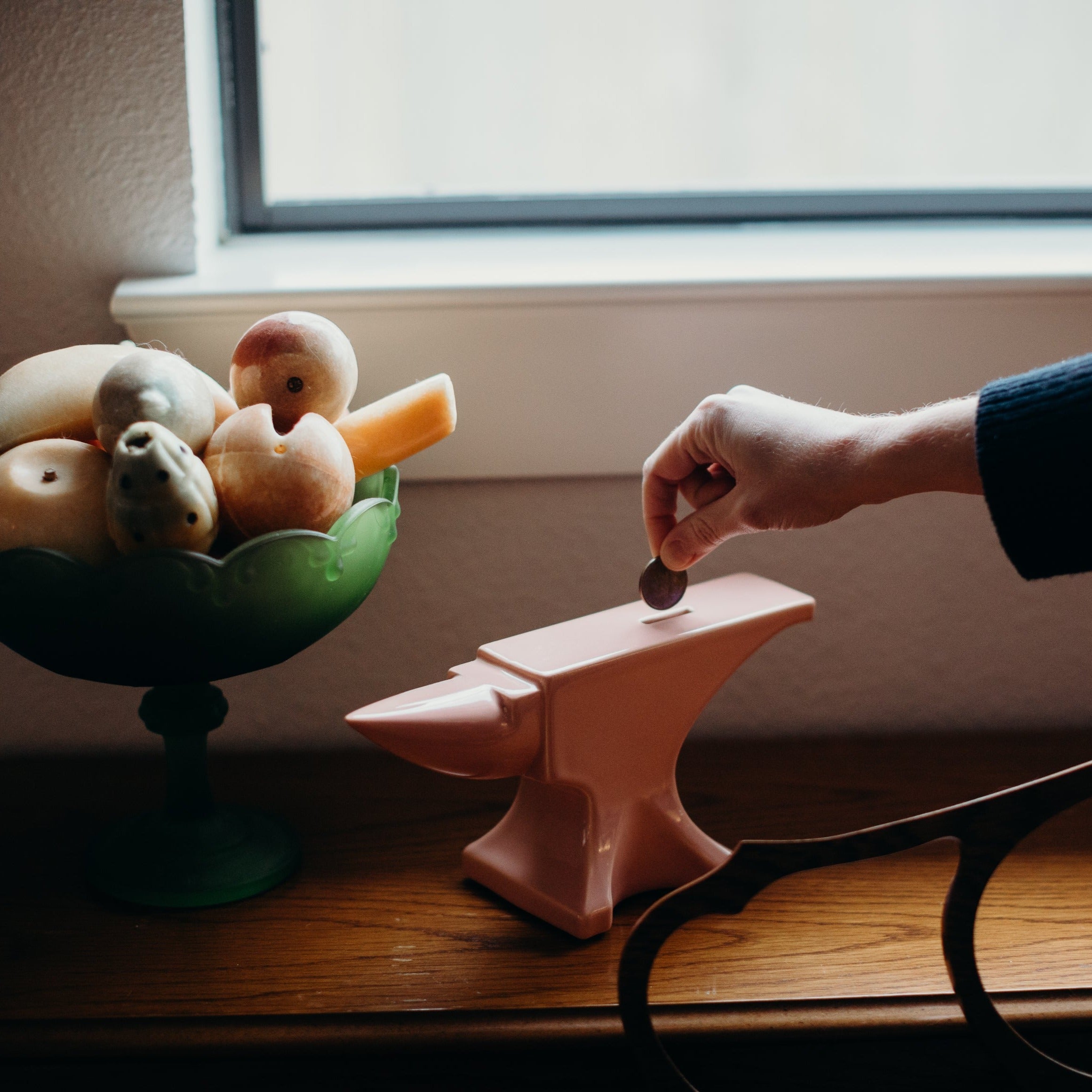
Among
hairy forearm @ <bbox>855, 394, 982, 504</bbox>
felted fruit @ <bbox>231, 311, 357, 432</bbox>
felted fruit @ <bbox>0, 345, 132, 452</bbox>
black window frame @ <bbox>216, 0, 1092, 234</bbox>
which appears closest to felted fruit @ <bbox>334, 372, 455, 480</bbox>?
felted fruit @ <bbox>231, 311, 357, 432</bbox>

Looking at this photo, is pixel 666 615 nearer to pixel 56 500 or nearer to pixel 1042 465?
pixel 1042 465

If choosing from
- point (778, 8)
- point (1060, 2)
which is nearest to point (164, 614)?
point (778, 8)

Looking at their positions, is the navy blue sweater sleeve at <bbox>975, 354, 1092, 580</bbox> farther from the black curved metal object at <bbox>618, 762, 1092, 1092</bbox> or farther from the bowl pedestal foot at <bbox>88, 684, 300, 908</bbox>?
the bowl pedestal foot at <bbox>88, 684, 300, 908</bbox>

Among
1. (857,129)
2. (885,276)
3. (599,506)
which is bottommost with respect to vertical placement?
(599,506)

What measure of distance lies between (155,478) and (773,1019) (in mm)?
414

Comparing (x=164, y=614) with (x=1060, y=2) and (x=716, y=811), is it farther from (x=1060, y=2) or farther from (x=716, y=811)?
(x=1060, y=2)

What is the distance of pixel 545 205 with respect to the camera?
0.96 m

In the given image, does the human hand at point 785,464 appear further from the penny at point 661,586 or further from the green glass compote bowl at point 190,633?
the green glass compote bowl at point 190,633

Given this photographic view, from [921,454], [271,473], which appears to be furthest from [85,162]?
[921,454]

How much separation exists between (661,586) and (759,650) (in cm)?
28

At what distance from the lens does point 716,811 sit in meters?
0.77

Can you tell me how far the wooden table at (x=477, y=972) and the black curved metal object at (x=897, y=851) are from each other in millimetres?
51

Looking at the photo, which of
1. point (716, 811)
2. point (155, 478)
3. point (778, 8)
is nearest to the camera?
point (155, 478)

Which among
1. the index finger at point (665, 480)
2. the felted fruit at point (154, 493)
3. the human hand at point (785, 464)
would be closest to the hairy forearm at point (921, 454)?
the human hand at point (785, 464)
